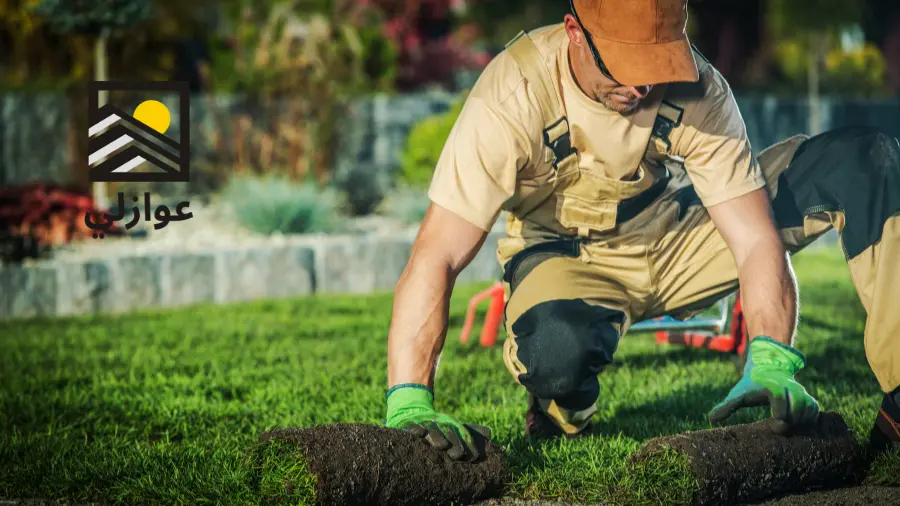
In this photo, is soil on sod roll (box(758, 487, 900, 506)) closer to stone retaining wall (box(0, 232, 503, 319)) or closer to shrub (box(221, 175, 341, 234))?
stone retaining wall (box(0, 232, 503, 319))

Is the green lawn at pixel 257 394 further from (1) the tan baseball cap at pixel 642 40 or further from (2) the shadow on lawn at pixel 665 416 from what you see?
(1) the tan baseball cap at pixel 642 40

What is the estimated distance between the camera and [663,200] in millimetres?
4480

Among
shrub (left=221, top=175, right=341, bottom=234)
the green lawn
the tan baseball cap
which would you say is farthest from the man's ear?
shrub (left=221, top=175, right=341, bottom=234)

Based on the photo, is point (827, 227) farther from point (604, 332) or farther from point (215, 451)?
point (215, 451)

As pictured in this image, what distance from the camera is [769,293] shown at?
394cm

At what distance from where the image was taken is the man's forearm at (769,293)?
3910 millimetres

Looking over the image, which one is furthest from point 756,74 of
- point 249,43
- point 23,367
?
point 23,367

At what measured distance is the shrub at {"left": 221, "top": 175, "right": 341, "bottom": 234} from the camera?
8875 mm

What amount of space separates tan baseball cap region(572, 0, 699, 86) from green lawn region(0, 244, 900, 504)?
120 cm

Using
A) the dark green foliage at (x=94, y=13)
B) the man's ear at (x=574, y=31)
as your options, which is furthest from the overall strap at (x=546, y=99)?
the dark green foliage at (x=94, y=13)

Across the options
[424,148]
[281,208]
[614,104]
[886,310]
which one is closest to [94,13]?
[281,208]

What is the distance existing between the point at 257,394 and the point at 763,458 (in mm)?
2364

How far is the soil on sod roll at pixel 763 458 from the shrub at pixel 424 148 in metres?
6.77

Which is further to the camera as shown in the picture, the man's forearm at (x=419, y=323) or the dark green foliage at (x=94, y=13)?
the dark green foliage at (x=94, y=13)
